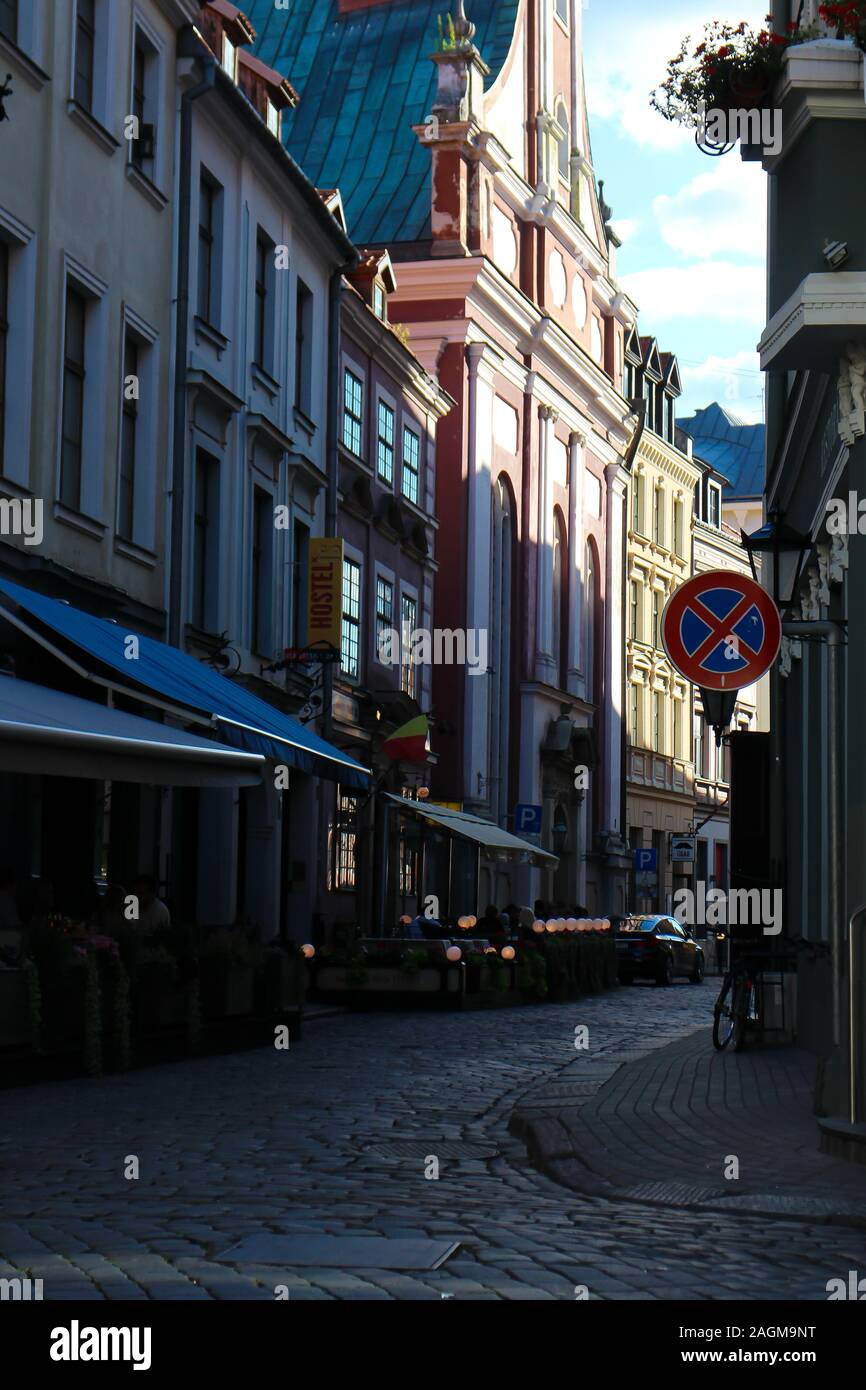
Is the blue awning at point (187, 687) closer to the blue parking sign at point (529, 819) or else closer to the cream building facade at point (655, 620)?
the blue parking sign at point (529, 819)

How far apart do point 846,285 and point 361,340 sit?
24.6 m

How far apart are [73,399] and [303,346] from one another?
35.8 feet

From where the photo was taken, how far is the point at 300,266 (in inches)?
1262

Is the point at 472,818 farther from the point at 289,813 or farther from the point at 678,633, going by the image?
the point at 678,633

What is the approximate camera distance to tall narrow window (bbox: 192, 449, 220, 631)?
2694cm

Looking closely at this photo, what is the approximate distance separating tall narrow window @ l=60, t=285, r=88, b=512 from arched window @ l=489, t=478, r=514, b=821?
2784 cm

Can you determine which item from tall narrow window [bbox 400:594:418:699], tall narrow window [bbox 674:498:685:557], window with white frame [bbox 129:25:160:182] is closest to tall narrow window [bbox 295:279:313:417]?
window with white frame [bbox 129:25:160:182]

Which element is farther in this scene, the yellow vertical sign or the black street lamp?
the yellow vertical sign

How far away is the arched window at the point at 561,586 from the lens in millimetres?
56062

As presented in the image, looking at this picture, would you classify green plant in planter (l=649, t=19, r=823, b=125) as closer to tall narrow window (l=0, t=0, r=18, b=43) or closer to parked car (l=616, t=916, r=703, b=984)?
tall narrow window (l=0, t=0, r=18, b=43)

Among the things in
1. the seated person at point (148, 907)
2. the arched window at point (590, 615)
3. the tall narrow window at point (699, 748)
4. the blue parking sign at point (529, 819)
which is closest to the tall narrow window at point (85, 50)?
the seated person at point (148, 907)

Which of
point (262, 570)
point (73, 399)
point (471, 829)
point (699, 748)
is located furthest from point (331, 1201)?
→ point (699, 748)

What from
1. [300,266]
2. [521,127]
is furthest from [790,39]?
[521,127]

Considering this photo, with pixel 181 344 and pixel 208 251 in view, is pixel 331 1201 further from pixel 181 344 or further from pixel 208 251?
pixel 208 251
